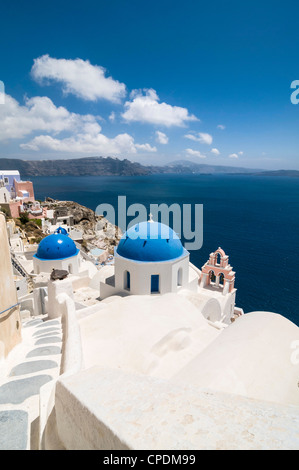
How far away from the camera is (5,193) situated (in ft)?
135

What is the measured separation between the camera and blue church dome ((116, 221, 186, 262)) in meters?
12.5

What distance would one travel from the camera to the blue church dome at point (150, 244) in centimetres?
1250

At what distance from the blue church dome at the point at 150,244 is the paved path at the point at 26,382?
232 inches

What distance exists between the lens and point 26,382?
4.70m

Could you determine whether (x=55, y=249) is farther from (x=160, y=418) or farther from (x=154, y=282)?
(x=160, y=418)

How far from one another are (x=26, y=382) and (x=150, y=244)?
8510 mm

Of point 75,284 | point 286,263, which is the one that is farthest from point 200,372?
point 286,263

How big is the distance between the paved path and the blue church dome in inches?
232

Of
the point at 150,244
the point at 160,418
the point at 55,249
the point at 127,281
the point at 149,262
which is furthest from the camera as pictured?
the point at 55,249

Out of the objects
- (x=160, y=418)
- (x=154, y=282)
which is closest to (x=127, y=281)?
(x=154, y=282)

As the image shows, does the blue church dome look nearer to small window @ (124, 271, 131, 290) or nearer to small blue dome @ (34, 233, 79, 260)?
small window @ (124, 271, 131, 290)

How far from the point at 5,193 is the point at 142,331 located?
41489 millimetres

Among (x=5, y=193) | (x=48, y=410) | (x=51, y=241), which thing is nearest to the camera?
(x=48, y=410)
